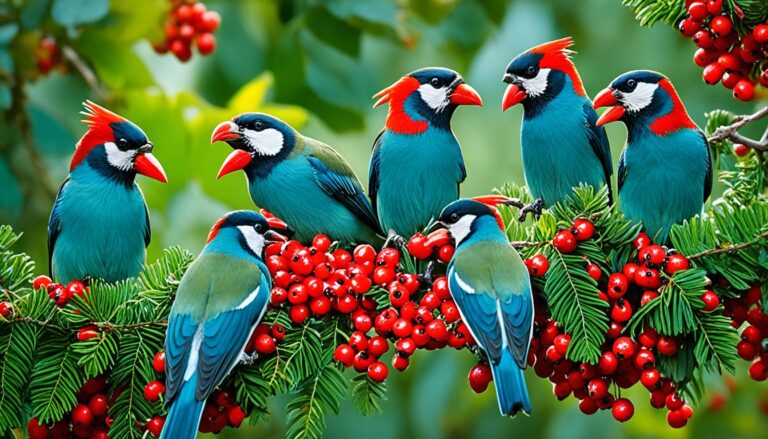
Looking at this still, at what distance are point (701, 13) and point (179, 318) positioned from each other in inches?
42.5

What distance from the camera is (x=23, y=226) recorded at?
3400 mm

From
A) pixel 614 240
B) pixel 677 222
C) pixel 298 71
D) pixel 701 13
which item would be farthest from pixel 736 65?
pixel 298 71

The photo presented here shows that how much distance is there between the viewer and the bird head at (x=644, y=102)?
1.78 m

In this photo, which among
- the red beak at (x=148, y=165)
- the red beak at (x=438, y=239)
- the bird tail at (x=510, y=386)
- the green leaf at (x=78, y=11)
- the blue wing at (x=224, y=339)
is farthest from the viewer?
the green leaf at (x=78, y=11)

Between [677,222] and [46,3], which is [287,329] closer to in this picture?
[677,222]

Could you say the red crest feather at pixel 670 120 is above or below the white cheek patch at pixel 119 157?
above

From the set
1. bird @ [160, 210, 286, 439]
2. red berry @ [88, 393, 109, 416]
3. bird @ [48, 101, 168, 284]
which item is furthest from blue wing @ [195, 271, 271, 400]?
bird @ [48, 101, 168, 284]

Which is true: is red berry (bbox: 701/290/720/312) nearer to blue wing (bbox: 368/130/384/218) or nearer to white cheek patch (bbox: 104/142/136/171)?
blue wing (bbox: 368/130/384/218)

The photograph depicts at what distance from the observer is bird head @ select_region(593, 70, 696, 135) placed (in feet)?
5.85

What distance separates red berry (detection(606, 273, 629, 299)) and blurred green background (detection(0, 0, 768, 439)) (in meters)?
1.33

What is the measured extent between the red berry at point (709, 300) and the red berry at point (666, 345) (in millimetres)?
76

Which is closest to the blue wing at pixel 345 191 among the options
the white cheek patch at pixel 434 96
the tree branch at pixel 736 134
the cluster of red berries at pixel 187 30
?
the white cheek patch at pixel 434 96

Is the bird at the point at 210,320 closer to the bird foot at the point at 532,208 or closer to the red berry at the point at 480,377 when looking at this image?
the red berry at the point at 480,377

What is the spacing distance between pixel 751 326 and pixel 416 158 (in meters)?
0.69
